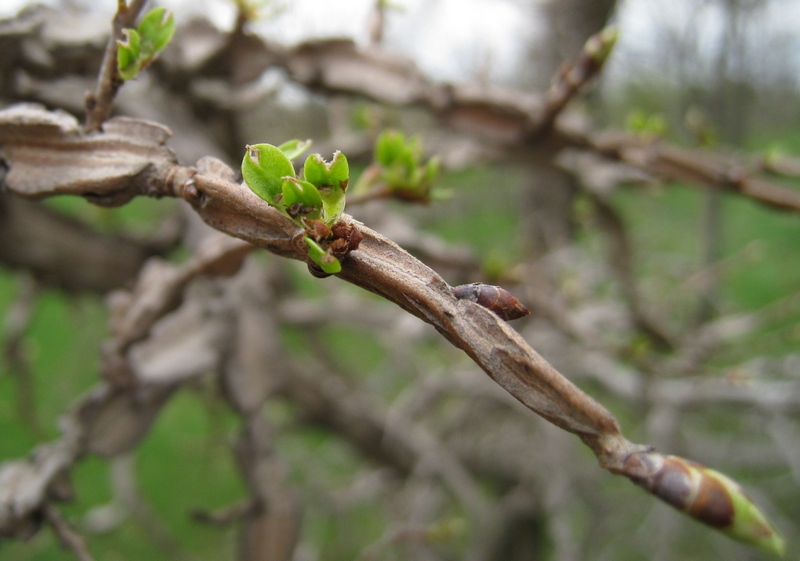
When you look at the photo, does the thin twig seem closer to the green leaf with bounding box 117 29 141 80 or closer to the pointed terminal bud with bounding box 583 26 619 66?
the green leaf with bounding box 117 29 141 80

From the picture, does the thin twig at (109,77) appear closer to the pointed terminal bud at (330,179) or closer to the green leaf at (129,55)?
the green leaf at (129,55)

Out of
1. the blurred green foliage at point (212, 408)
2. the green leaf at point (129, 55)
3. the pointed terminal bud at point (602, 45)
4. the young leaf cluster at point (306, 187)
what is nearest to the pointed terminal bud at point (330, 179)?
the young leaf cluster at point (306, 187)

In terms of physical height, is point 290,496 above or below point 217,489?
above

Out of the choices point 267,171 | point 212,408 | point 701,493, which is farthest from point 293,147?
point 212,408

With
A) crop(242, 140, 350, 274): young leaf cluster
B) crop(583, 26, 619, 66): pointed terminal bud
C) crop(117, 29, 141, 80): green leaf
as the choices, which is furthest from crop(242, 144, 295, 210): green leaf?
crop(583, 26, 619, 66): pointed terminal bud

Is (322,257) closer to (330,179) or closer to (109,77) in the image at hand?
(330,179)

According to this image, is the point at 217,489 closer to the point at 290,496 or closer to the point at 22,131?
the point at 290,496

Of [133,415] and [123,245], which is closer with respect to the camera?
[133,415]

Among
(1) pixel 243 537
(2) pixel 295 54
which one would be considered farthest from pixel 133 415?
(2) pixel 295 54
